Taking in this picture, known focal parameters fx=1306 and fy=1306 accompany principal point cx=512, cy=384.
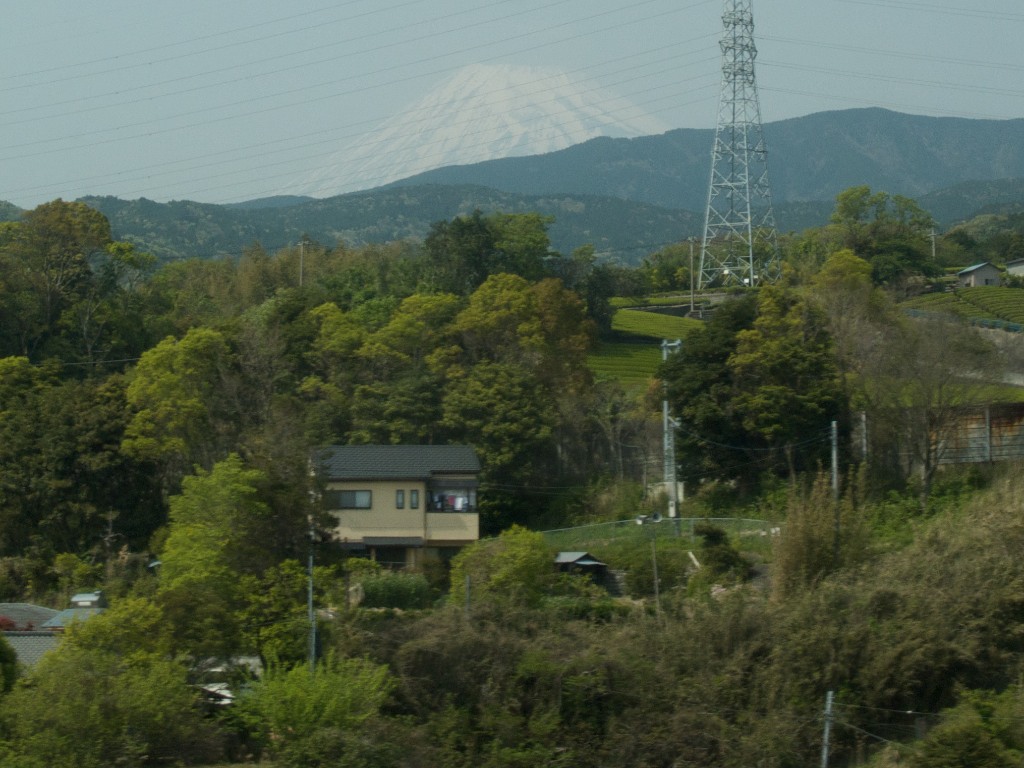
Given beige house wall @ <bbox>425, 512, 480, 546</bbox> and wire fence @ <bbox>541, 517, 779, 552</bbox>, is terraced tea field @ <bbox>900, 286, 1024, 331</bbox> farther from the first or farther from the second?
beige house wall @ <bbox>425, 512, 480, 546</bbox>

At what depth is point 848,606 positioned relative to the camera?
18.4m

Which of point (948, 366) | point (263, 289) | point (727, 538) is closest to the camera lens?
point (727, 538)

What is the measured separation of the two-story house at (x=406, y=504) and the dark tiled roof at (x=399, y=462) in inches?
0.9

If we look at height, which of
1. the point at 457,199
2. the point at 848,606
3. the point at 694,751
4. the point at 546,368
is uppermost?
the point at 457,199

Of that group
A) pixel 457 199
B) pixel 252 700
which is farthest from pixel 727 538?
pixel 457 199

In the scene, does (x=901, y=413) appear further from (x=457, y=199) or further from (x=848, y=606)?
(x=457, y=199)

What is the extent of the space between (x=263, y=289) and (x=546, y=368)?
1986 centimetres

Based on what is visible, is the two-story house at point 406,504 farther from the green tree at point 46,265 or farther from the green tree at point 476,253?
the green tree at point 46,265

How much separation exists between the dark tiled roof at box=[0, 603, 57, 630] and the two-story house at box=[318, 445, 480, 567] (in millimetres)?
6902

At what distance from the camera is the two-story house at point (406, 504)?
2859 centimetres

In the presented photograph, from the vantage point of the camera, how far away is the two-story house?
93.8 ft

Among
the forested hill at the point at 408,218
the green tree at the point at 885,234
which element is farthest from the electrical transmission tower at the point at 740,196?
the forested hill at the point at 408,218

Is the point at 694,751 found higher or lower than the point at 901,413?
lower

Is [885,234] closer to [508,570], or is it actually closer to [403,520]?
[403,520]
